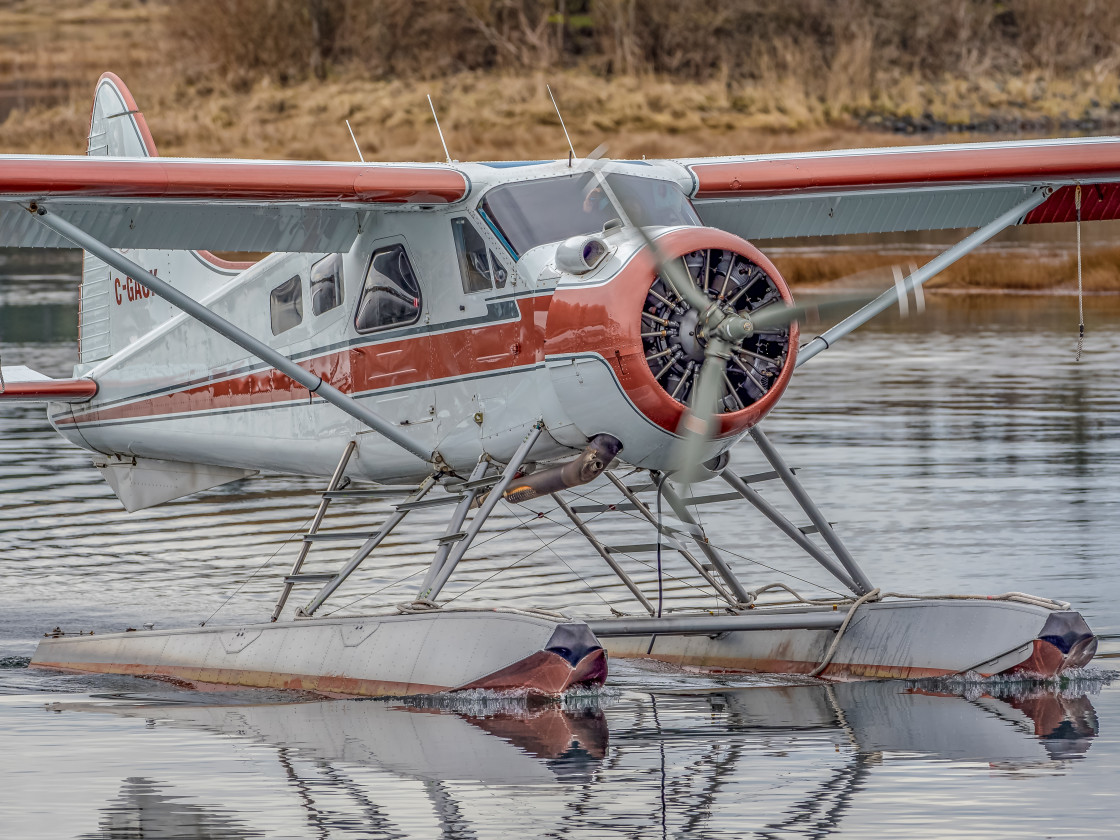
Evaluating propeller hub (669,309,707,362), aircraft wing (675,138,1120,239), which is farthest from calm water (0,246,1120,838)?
aircraft wing (675,138,1120,239)

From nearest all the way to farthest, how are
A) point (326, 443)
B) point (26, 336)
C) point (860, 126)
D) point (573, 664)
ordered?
point (573, 664) → point (326, 443) → point (26, 336) → point (860, 126)

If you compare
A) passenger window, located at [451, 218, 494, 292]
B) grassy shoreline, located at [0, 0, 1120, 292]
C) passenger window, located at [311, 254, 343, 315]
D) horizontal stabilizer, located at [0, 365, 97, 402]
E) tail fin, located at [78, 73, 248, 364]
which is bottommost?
passenger window, located at [451, 218, 494, 292]

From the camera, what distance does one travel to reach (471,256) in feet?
36.0

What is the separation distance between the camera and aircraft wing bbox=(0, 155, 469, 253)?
10711 millimetres

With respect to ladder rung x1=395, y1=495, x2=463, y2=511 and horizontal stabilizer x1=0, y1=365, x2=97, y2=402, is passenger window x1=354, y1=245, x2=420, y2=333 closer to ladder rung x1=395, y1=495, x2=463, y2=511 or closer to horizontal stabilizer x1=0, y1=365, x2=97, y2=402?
ladder rung x1=395, y1=495, x2=463, y2=511

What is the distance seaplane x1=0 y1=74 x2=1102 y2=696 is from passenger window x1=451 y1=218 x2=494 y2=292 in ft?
0.05

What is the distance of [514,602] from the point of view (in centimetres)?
1309

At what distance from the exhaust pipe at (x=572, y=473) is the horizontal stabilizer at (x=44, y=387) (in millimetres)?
4080

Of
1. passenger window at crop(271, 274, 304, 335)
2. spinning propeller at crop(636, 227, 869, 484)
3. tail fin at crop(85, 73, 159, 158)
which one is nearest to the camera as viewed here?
spinning propeller at crop(636, 227, 869, 484)

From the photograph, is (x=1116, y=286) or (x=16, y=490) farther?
(x=1116, y=286)

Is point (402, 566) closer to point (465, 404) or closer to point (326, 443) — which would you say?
point (326, 443)

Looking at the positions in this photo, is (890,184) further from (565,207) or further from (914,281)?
(565,207)

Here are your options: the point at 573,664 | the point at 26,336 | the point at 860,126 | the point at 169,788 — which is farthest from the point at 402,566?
the point at 860,126

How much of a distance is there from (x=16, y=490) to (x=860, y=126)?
40.8 metres
